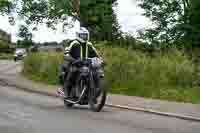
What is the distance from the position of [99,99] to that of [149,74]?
6256 mm

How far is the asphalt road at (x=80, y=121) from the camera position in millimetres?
10719

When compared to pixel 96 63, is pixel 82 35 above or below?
above

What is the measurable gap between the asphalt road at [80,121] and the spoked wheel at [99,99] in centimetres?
16

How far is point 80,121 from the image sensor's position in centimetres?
1203

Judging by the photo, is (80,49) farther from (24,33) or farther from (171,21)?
(171,21)

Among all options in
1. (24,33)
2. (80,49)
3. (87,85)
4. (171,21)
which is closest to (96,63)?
(87,85)

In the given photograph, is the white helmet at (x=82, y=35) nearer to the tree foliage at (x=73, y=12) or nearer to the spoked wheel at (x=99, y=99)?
the spoked wheel at (x=99, y=99)

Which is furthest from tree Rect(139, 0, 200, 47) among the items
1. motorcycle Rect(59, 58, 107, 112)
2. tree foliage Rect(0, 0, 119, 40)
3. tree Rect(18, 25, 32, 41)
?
motorcycle Rect(59, 58, 107, 112)

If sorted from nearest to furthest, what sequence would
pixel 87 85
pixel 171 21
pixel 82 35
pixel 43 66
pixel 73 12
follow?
1. pixel 87 85
2. pixel 82 35
3. pixel 43 66
4. pixel 73 12
5. pixel 171 21

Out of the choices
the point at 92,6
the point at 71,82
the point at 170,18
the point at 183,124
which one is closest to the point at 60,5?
the point at 92,6

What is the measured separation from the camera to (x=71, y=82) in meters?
15.0

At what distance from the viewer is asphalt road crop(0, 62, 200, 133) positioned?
35.2 ft

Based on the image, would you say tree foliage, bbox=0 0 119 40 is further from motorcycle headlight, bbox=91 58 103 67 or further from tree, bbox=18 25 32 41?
motorcycle headlight, bbox=91 58 103 67

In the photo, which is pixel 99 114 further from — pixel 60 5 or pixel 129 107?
pixel 60 5
